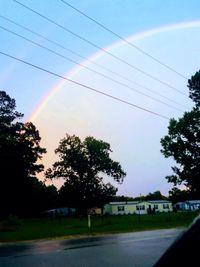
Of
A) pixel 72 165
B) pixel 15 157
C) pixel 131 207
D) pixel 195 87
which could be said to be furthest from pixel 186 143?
pixel 131 207

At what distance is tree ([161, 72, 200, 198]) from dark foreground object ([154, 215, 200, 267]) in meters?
65.6

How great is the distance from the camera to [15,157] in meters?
72.4

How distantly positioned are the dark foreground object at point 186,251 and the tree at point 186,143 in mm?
65625

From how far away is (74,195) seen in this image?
106 metres

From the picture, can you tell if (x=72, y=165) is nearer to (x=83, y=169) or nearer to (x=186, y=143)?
(x=83, y=169)

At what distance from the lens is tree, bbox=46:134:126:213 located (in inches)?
4163

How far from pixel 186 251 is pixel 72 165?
108438mm

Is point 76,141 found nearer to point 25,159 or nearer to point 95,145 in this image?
point 95,145

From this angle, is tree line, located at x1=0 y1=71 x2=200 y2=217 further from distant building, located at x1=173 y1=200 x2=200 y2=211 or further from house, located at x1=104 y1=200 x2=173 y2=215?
distant building, located at x1=173 y1=200 x2=200 y2=211

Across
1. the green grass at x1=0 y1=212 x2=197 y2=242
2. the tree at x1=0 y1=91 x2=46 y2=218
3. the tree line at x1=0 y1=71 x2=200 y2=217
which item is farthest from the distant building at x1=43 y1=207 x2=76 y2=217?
the green grass at x1=0 y1=212 x2=197 y2=242

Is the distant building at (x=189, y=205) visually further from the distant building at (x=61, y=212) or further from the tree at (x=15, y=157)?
the tree at (x=15, y=157)

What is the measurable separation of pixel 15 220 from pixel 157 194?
14852 cm

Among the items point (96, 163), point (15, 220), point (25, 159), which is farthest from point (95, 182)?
point (15, 220)

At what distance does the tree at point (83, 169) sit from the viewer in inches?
4163
